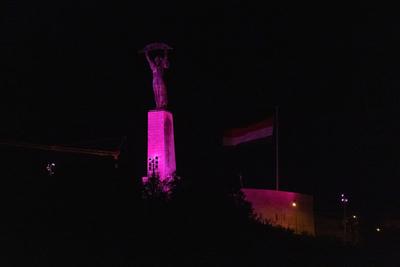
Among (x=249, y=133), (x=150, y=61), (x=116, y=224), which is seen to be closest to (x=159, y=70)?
(x=150, y=61)

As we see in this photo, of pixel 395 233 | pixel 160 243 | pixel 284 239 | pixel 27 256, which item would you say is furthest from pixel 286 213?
pixel 395 233

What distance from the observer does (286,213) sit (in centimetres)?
2916

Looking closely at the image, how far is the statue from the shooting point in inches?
1182

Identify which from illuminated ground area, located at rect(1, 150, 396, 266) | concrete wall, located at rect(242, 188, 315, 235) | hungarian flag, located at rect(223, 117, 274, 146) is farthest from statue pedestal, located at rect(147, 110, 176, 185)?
illuminated ground area, located at rect(1, 150, 396, 266)

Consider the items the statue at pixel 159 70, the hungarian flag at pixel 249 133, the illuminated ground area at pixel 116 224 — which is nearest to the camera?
the illuminated ground area at pixel 116 224

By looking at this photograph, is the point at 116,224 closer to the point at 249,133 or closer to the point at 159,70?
the point at 249,133

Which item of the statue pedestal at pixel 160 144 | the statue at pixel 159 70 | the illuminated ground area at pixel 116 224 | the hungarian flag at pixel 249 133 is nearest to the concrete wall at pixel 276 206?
the hungarian flag at pixel 249 133

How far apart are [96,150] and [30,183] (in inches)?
437

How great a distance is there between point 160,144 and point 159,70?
397 cm

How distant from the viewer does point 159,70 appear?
1203 inches

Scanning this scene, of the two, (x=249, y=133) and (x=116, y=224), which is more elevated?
(x=249, y=133)

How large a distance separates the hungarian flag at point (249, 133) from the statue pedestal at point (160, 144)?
2831mm

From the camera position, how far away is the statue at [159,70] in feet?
98.5

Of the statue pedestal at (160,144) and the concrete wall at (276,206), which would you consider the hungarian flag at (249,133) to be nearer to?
the concrete wall at (276,206)
